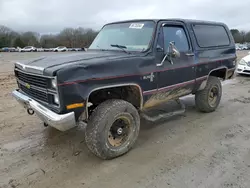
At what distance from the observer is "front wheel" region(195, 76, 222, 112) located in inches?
216

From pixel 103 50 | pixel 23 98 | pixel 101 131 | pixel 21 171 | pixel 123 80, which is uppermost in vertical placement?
pixel 103 50

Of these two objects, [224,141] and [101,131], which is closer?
[101,131]

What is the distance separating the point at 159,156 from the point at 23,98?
7.55 ft

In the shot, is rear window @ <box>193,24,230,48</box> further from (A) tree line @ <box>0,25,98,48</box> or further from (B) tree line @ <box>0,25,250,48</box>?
(A) tree line @ <box>0,25,98,48</box>

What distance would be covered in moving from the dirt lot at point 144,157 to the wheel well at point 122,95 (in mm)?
774

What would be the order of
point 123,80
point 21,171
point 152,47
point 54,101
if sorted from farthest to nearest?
point 152,47 < point 123,80 < point 21,171 < point 54,101

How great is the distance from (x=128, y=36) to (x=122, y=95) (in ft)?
3.59

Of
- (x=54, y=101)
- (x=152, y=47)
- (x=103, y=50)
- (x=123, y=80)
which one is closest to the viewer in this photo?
(x=54, y=101)

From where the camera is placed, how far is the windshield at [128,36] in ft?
13.2

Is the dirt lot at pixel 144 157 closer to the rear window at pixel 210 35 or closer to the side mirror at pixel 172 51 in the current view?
the side mirror at pixel 172 51

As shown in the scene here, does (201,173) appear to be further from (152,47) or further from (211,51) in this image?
(211,51)

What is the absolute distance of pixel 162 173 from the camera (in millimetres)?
3166

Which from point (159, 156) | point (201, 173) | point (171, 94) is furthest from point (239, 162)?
point (171, 94)

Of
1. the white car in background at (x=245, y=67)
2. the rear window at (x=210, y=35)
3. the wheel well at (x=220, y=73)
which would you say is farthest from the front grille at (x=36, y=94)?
the white car in background at (x=245, y=67)
